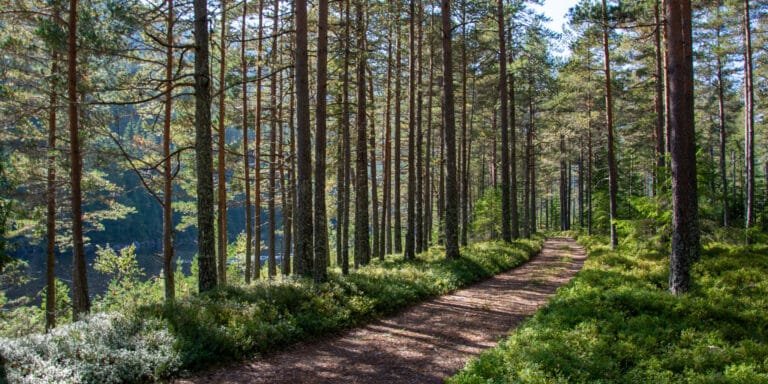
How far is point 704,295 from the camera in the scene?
844 centimetres

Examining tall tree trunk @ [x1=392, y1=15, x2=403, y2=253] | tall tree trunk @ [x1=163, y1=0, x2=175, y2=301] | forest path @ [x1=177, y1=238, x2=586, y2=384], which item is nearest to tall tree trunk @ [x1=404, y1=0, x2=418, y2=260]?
tall tree trunk @ [x1=392, y1=15, x2=403, y2=253]

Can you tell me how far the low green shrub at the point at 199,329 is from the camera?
5559 mm

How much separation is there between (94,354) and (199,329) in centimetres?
144

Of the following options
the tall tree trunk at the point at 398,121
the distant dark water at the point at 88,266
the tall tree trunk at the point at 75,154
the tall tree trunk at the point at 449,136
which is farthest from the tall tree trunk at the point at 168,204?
the distant dark water at the point at 88,266

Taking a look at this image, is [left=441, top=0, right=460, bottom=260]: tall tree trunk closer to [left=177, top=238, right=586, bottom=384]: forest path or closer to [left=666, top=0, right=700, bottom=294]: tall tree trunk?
[left=177, top=238, right=586, bottom=384]: forest path

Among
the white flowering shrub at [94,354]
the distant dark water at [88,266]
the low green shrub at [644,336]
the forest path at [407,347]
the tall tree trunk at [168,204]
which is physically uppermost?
the tall tree trunk at [168,204]

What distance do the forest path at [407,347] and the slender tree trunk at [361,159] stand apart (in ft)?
15.9

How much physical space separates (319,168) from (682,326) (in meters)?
7.79

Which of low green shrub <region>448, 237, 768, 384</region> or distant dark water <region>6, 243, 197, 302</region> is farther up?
low green shrub <region>448, 237, 768, 384</region>

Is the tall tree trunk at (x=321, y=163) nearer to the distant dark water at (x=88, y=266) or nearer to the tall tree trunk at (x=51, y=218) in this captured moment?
the tall tree trunk at (x=51, y=218)

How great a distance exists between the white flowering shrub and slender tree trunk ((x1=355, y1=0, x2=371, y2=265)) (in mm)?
A: 9108

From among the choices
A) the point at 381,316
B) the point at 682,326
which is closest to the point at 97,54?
the point at 381,316

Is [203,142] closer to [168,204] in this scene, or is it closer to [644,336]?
[168,204]

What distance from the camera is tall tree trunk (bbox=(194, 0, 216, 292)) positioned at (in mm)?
9258
